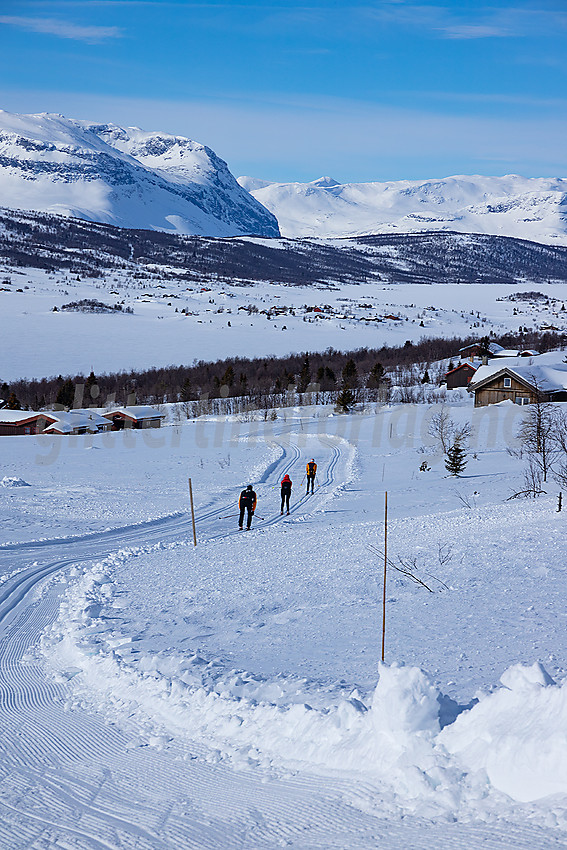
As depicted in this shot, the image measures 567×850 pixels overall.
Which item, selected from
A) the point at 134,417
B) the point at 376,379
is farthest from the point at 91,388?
the point at 376,379

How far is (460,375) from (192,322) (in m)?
69.4

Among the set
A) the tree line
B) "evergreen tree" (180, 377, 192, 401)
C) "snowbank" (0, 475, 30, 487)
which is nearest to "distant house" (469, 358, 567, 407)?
the tree line

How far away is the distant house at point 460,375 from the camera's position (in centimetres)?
7073

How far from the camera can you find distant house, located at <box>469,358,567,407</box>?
173 feet

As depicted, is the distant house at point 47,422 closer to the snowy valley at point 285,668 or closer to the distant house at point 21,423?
the distant house at point 21,423

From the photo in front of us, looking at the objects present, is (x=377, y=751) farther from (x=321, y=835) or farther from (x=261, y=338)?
(x=261, y=338)

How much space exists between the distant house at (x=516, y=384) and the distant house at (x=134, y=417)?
1054 inches

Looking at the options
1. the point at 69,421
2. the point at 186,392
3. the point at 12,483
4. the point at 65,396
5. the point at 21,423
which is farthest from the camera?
the point at 186,392

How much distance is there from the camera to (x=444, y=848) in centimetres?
443

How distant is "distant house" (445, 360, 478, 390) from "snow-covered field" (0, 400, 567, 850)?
5518cm

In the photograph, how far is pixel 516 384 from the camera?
175 feet

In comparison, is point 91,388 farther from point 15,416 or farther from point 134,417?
point 134,417

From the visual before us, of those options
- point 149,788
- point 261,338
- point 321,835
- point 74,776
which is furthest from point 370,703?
point 261,338

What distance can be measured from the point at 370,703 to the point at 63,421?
49487mm
